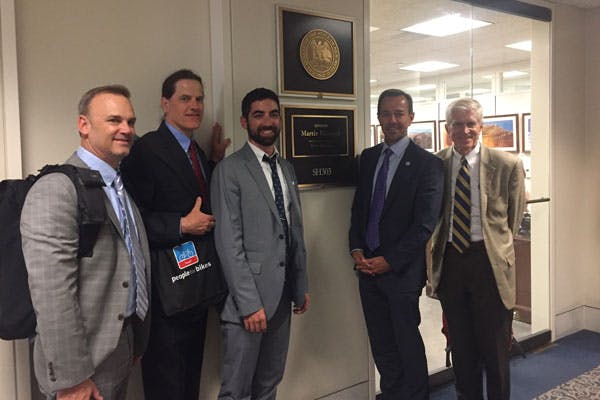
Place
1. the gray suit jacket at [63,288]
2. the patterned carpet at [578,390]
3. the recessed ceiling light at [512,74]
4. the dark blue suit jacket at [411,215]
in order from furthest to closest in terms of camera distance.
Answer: the recessed ceiling light at [512,74] → the patterned carpet at [578,390] → the dark blue suit jacket at [411,215] → the gray suit jacket at [63,288]

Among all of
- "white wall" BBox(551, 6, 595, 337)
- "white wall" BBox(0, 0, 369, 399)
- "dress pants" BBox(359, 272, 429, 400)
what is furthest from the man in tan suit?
"white wall" BBox(551, 6, 595, 337)

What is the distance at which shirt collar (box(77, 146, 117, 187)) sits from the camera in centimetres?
156

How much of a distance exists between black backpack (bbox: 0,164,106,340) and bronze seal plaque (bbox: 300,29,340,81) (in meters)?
1.43

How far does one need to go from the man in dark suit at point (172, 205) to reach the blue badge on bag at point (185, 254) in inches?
1.0

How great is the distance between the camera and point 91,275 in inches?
58.0

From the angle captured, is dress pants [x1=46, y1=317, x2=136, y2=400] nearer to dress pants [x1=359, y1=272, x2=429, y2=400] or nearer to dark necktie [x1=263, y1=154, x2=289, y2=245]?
dark necktie [x1=263, y1=154, x2=289, y2=245]

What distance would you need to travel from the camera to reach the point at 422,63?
318 cm

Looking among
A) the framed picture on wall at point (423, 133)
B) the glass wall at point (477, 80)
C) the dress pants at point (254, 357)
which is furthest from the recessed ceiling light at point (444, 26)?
the dress pants at point (254, 357)

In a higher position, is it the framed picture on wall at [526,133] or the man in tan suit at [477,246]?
the framed picture on wall at [526,133]

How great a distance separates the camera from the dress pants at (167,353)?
Result: 76.0 inches

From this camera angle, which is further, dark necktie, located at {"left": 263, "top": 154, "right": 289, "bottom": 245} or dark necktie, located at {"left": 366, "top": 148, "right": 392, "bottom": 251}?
dark necktie, located at {"left": 366, "top": 148, "right": 392, "bottom": 251}

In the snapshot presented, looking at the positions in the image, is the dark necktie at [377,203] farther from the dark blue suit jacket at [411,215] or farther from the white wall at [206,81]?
the white wall at [206,81]

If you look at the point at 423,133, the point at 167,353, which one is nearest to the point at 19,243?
the point at 167,353

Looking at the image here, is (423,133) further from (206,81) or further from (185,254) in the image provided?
(185,254)
